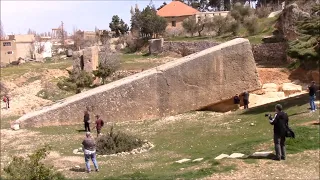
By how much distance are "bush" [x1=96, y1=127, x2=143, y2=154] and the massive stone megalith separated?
19.3ft

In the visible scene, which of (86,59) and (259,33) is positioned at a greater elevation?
(259,33)

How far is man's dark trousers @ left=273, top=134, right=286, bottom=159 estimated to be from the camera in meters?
11.9

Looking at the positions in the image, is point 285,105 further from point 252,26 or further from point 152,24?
point 152,24

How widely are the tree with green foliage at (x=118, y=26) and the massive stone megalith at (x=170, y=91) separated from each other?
62297 millimetres

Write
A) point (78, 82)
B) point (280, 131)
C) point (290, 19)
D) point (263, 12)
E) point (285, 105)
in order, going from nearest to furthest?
point (280, 131) → point (285, 105) → point (78, 82) → point (290, 19) → point (263, 12)

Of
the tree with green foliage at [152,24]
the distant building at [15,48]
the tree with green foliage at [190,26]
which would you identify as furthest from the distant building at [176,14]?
the distant building at [15,48]

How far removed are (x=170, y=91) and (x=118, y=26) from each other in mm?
63378

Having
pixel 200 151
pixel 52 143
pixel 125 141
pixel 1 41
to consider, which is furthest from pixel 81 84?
pixel 1 41

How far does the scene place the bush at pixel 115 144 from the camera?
16.7 meters

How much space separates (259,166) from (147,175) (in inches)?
110

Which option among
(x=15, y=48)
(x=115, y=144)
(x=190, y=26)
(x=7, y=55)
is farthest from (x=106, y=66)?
(x=15, y=48)

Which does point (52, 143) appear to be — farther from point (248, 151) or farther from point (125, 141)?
point (248, 151)

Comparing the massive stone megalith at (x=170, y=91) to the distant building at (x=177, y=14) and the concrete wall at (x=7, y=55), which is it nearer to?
the distant building at (x=177, y=14)

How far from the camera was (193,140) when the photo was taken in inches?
693
